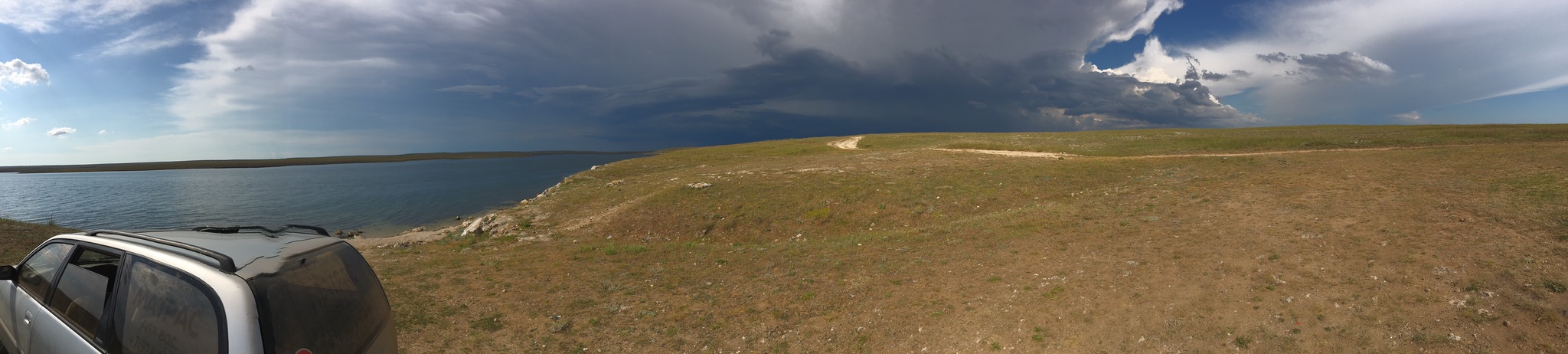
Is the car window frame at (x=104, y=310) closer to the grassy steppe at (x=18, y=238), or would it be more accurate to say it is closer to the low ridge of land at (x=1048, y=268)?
the low ridge of land at (x=1048, y=268)

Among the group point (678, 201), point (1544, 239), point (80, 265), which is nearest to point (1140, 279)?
point (1544, 239)

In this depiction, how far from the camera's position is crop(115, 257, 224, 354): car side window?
178 inches

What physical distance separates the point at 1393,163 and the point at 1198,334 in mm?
24575

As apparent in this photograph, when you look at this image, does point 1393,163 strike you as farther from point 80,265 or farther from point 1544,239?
point 80,265

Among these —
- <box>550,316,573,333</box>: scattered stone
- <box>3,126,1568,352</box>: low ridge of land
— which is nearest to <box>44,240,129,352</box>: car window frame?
<box>3,126,1568,352</box>: low ridge of land

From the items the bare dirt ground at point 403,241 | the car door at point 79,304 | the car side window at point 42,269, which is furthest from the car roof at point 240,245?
the bare dirt ground at point 403,241

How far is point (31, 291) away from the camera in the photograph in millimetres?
6262

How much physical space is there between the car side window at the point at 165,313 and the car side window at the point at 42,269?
6.76 ft

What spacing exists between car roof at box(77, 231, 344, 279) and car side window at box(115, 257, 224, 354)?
0.69ft

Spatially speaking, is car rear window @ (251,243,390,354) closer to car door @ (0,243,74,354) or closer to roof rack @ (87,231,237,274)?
roof rack @ (87,231,237,274)

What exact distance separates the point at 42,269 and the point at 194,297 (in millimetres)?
3903

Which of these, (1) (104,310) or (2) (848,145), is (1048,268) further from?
(2) (848,145)

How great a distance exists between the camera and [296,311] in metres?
4.75

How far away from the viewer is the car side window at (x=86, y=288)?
210 inches
